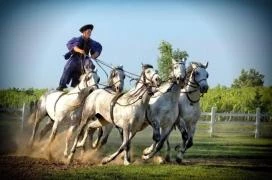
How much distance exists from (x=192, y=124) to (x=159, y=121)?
3.11 feet

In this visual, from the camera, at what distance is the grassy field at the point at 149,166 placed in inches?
390

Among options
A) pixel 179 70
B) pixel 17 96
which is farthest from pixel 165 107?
pixel 17 96

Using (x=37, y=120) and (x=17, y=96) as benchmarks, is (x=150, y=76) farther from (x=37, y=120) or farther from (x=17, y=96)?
(x=17, y=96)

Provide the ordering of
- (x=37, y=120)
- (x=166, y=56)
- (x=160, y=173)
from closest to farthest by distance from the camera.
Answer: (x=160, y=173) → (x=166, y=56) → (x=37, y=120)

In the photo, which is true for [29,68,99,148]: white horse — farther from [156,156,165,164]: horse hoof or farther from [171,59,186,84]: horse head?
[156,156,165,164]: horse hoof

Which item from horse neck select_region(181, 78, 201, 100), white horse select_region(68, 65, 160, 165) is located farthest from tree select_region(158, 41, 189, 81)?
white horse select_region(68, 65, 160, 165)

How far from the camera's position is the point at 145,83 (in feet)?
35.4

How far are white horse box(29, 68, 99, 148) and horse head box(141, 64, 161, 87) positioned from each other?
3.29 ft

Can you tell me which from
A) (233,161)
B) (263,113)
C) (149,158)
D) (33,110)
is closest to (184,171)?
(149,158)

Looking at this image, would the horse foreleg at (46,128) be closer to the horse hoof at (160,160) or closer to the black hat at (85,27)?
the black hat at (85,27)

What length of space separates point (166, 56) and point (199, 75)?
0.68 metres

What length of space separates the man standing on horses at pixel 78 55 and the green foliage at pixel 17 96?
25.8 inches

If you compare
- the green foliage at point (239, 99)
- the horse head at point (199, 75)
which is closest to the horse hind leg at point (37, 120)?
the horse head at point (199, 75)

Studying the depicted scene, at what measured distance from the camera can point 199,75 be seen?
11594 millimetres
